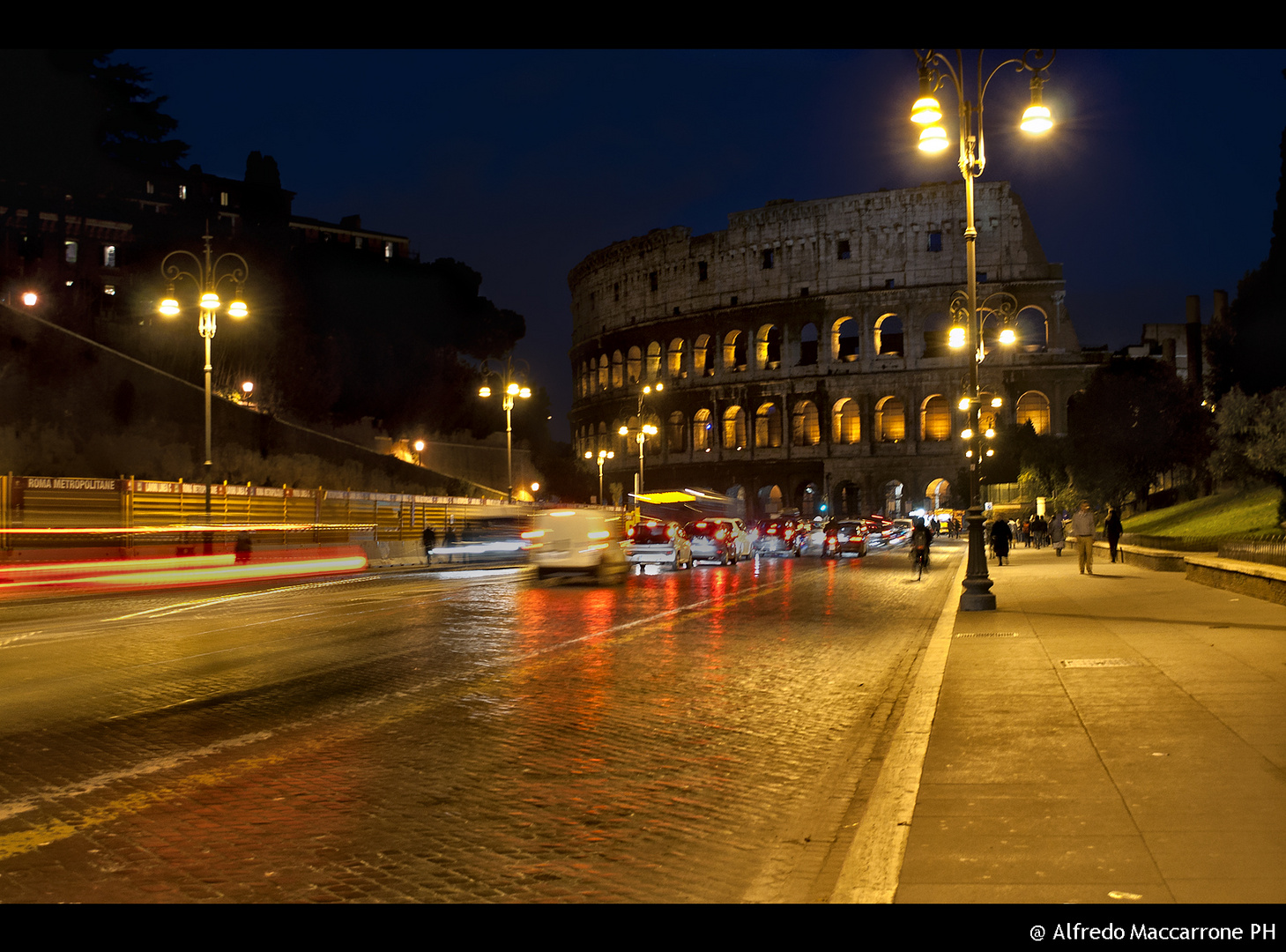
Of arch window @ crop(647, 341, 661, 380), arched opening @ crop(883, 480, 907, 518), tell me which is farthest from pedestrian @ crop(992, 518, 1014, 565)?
arch window @ crop(647, 341, 661, 380)

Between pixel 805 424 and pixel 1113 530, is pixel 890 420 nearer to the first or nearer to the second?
pixel 805 424

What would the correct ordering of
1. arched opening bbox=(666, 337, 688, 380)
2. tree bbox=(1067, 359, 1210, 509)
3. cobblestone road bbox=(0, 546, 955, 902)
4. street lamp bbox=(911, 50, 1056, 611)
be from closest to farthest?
cobblestone road bbox=(0, 546, 955, 902) → street lamp bbox=(911, 50, 1056, 611) → tree bbox=(1067, 359, 1210, 509) → arched opening bbox=(666, 337, 688, 380)

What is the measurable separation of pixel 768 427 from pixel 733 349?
7.51m

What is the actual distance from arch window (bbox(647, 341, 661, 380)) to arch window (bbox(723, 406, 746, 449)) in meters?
8.05

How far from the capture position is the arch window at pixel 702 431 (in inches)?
3858

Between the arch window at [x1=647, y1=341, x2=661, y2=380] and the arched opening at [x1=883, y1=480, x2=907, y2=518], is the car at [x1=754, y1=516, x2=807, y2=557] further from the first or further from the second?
the arch window at [x1=647, y1=341, x2=661, y2=380]

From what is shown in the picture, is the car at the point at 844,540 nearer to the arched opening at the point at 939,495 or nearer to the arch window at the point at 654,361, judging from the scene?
the arched opening at the point at 939,495

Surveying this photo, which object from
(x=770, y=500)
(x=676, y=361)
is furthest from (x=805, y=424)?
(x=676, y=361)

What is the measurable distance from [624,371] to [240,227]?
36815 mm

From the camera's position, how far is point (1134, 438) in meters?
57.5

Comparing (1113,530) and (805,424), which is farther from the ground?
(805,424)

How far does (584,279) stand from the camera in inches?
4434

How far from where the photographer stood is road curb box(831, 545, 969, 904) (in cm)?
440
